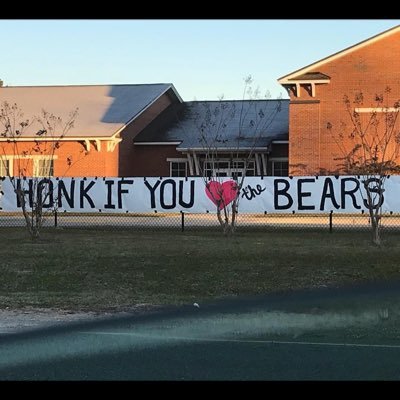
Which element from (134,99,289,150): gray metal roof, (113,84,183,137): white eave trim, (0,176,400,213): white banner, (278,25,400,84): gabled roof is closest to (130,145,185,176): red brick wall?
(134,99,289,150): gray metal roof

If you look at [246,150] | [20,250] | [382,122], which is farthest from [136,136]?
[20,250]

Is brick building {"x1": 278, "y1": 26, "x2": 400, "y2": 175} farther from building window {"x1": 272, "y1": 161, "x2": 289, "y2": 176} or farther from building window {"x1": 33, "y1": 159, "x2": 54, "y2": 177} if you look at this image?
building window {"x1": 33, "y1": 159, "x2": 54, "y2": 177}

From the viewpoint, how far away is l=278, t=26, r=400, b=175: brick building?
94.6 feet

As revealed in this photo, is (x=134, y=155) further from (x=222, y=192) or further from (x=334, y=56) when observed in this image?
(x=222, y=192)

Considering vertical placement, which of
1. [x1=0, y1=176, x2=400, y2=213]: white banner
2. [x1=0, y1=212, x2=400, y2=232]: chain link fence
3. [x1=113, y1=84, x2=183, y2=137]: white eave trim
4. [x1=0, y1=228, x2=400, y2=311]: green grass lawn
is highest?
[x1=113, y1=84, x2=183, y2=137]: white eave trim

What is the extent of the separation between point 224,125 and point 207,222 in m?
11.9

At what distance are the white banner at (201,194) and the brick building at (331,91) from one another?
1151cm

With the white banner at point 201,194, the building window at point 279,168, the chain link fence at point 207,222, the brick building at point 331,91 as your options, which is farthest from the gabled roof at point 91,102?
the white banner at point 201,194

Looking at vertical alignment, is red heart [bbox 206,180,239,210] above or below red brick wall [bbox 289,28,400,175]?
below

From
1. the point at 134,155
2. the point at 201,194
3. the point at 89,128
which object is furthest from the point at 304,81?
the point at 201,194

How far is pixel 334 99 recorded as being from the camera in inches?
1156

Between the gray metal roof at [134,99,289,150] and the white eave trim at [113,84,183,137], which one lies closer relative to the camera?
the gray metal roof at [134,99,289,150]

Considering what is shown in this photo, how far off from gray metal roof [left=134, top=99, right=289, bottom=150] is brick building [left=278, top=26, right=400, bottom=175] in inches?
57.0

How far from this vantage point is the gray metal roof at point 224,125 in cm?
3148
